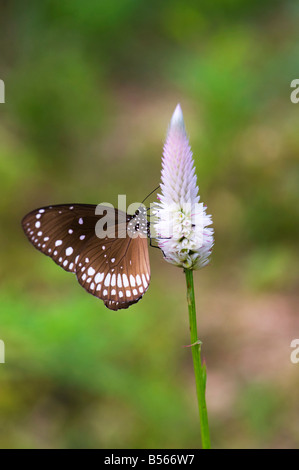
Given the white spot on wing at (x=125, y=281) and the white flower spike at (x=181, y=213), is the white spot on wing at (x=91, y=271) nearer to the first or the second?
the white spot on wing at (x=125, y=281)

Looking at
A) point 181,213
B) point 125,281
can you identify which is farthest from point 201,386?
point 125,281

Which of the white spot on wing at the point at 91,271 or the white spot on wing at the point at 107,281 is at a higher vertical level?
the white spot on wing at the point at 91,271

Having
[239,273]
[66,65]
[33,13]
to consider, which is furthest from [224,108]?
[33,13]

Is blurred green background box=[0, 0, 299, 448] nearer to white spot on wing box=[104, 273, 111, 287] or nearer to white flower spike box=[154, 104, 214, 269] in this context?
white spot on wing box=[104, 273, 111, 287]

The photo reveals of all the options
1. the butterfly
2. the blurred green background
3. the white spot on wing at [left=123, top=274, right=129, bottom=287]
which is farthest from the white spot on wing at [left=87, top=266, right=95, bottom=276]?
the blurred green background

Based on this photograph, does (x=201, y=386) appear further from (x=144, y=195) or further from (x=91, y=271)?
(x=144, y=195)

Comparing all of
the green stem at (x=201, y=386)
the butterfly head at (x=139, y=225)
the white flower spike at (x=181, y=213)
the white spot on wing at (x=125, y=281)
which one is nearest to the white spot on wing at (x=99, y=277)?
the white spot on wing at (x=125, y=281)
